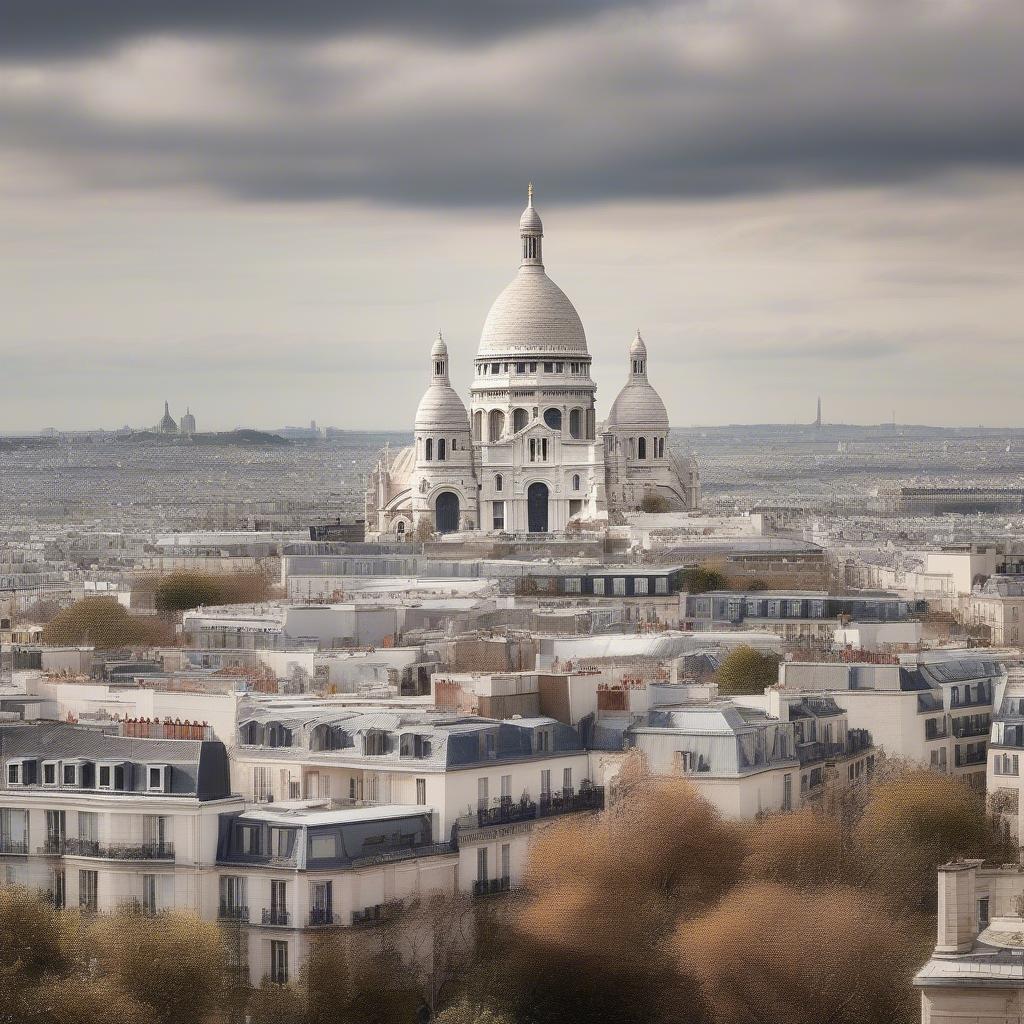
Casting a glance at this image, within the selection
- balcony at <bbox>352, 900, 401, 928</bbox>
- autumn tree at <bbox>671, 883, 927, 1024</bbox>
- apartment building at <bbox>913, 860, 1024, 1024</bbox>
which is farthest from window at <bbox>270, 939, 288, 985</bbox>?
apartment building at <bbox>913, 860, 1024, 1024</bbox>

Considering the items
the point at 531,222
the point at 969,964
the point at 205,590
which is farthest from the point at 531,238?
the point at 969,964

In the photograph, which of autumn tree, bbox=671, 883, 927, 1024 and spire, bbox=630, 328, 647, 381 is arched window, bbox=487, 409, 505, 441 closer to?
spire, bbox=630, 328, 647, 381

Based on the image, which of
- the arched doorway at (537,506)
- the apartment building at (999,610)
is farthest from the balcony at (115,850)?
the arched doorway at (537,506)

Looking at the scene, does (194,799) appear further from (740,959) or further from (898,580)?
(898,580)

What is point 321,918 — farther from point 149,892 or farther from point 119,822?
point 119,822

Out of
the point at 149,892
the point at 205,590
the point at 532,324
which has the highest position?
the point at 532,324

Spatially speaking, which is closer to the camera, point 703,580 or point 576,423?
point 703,580
